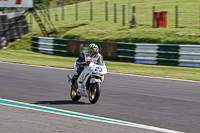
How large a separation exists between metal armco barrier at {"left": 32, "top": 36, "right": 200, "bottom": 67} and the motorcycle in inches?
395

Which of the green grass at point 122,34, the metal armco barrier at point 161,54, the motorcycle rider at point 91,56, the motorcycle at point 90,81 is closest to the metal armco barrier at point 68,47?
the metal armco barrier at point 161,54

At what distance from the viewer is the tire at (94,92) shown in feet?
29.4

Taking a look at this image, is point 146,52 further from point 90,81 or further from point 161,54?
point 90,81

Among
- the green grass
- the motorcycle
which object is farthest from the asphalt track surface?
the green grass

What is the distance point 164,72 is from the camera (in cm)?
1628

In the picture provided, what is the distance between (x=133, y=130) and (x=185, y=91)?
5.33m

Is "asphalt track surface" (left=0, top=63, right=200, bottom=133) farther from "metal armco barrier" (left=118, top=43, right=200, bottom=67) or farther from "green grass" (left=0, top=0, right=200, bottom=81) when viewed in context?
"metal armco barrier" (left=118, top=43, right=200, bottom=67)

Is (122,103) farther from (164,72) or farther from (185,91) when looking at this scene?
(164,72)

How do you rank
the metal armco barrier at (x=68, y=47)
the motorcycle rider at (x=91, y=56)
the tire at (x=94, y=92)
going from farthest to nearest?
1. the metal armco barrier at (x=68, y=47)
2. the motorcycle rider at (x=91, y=56)
3. the tire at (x=94, y=92)

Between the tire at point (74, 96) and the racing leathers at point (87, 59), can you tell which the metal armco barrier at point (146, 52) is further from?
the racing leathers at point (87, 59)

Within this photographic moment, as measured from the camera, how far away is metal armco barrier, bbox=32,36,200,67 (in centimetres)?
1863

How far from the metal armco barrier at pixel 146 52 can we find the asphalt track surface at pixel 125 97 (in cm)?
498

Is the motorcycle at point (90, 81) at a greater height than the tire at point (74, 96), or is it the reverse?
the motorcycle at point (90, 81)

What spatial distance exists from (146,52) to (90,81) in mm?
11428
